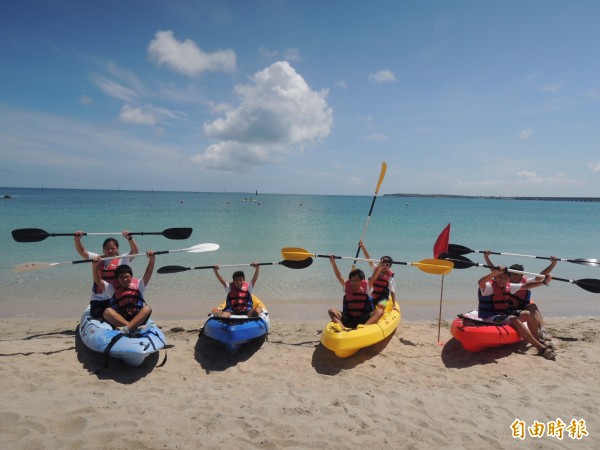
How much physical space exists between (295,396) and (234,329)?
4.38 feet

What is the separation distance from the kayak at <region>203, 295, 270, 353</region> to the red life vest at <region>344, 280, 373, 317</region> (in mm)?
1361

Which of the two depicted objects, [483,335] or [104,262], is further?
[104,262]

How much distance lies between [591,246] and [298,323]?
19.5 metres

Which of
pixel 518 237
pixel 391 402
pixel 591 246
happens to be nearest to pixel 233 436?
pixel 391 402

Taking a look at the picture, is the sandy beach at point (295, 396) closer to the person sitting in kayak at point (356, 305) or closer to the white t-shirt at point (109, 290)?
the person sitting in kayak at point (356, 305)

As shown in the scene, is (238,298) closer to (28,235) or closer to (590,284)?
(28,235)

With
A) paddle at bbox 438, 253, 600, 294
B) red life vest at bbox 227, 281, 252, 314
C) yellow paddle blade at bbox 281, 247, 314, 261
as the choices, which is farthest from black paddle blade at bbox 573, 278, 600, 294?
red life vest at bbox 227, 281, 252, 314

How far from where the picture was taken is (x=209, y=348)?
5328mm

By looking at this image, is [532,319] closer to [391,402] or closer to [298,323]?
[391,402]

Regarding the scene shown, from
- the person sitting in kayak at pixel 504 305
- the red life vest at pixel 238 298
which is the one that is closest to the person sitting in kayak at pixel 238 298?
the red life vest at pixel 238 298

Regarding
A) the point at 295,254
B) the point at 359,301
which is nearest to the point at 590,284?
the point at 359,301

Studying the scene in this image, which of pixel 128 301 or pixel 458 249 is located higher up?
pixel 458 249

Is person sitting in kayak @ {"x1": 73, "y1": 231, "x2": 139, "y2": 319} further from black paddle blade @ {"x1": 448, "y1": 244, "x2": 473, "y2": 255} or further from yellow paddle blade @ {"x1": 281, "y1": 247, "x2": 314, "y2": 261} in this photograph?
black paddle blade @ {"x1": 448, "y1": 244, "x2": 473, "y2": 255}

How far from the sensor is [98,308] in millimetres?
5246
